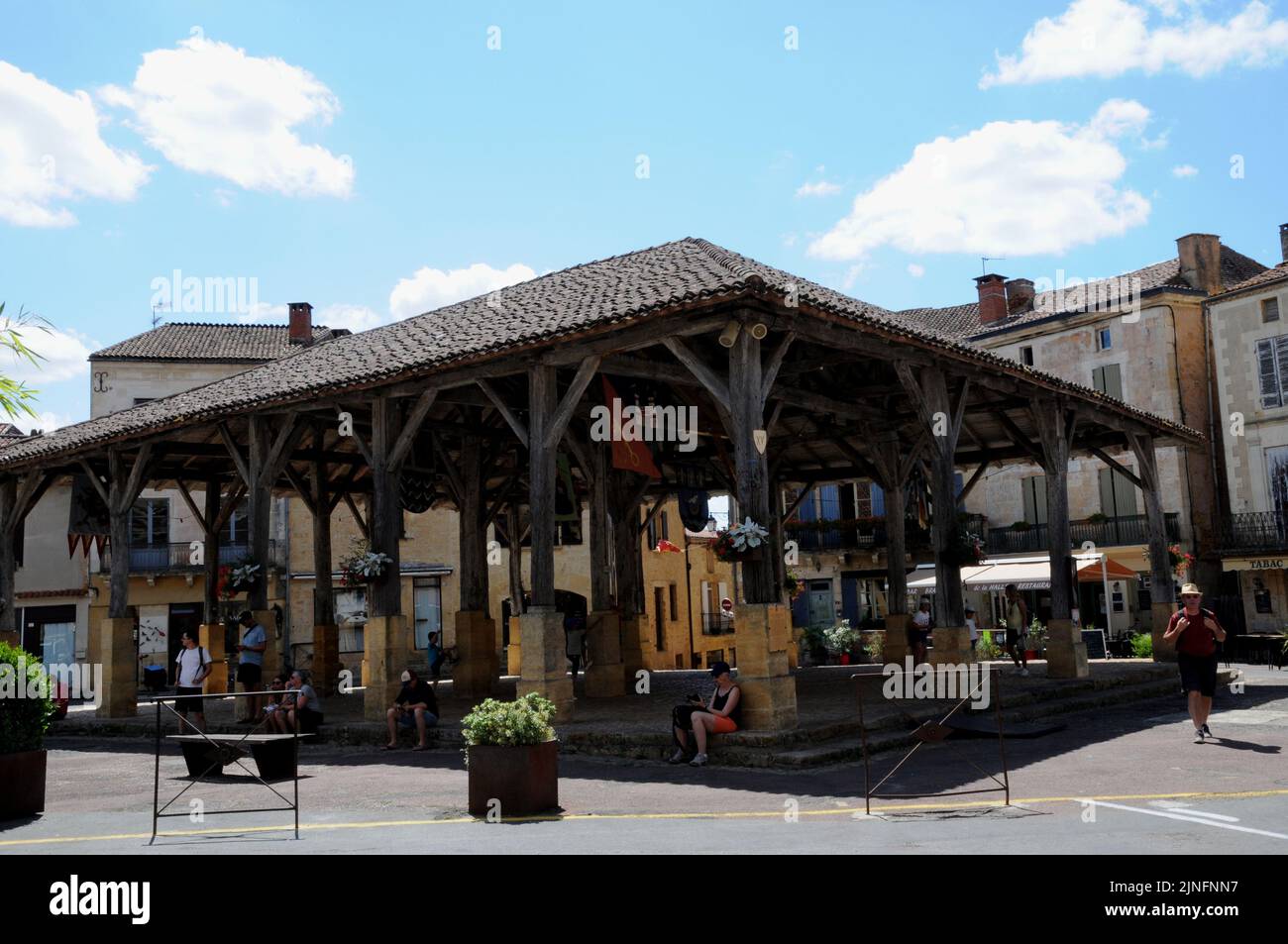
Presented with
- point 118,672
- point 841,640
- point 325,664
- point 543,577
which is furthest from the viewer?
point 841,640

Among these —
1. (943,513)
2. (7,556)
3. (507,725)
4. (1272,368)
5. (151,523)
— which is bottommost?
(507,725)

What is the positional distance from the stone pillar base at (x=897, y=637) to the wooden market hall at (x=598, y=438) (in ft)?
0.13

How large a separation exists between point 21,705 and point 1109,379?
29.8 meters

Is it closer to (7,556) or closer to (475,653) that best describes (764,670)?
(475,653)

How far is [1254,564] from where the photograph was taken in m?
28.1

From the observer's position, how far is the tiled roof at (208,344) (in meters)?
36.6

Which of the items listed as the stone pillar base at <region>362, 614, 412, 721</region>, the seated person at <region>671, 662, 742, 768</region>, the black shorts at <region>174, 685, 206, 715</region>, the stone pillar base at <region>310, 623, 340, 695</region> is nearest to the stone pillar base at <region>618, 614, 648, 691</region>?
the stone pillar base at <region>362, 614, 412, 721</region>

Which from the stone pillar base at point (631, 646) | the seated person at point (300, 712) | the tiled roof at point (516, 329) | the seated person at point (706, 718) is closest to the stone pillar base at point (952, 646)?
the tiled roof at point (516, 329)

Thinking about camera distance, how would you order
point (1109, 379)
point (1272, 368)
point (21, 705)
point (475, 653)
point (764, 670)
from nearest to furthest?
point (21, 705) < point (764, 670) < point (475, 653) < point (1272, 368) < point (1109, 379)

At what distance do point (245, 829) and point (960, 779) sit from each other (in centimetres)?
533

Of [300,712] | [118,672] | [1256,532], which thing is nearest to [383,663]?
[300,712]

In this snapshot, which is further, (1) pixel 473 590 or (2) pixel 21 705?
(1) pixel 473 590

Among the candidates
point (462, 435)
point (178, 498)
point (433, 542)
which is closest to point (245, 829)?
point (462, 435)

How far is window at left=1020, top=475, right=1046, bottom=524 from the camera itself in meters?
34.0
